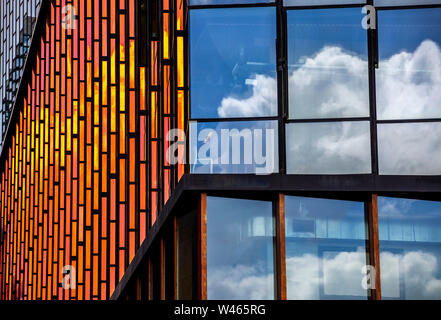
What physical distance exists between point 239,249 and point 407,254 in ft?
10.2

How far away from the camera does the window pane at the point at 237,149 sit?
62.7 feet

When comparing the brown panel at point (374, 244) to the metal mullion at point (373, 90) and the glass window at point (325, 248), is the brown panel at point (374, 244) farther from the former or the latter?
the metal mullion at point (373, 90)

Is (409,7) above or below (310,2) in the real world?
below

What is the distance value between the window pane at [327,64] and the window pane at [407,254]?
6.27 ft

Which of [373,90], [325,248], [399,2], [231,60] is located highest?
[399,2]

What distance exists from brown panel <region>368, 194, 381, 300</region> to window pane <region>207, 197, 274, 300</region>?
182 cm

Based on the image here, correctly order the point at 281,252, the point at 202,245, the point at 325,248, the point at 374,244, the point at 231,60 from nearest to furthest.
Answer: the point at 374,244 < the point at 281,252 < the point at 325,248 < the point at 202,245 < the point at 231,60

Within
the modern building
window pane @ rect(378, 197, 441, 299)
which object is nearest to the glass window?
the modern building

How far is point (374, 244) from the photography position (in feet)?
61.3

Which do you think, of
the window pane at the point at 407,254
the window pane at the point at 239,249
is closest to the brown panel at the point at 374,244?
the window pane at the point at 407,254

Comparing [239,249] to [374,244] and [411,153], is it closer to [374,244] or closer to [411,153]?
[374,244]

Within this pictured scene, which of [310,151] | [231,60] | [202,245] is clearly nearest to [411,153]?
[310,151]
